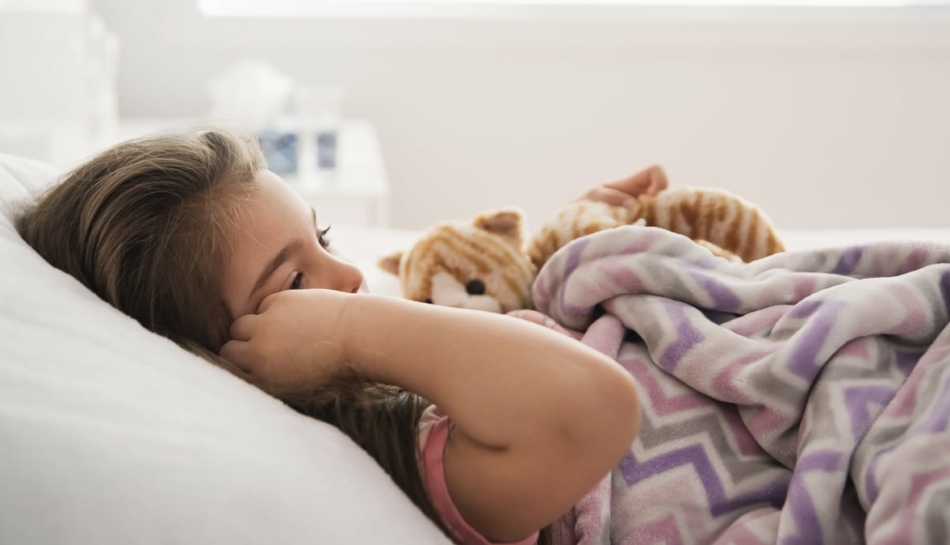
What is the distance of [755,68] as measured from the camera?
2508 mm

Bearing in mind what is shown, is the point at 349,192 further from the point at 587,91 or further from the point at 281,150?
the point at 587,91

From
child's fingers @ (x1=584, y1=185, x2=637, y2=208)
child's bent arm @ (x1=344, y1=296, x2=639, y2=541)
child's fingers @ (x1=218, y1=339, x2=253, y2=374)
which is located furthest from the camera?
child's fingers @ (x1=584, y1=185, x2=637, y2=208)

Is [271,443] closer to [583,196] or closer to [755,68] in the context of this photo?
[583,196]

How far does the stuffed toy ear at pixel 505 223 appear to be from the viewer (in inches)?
39.5

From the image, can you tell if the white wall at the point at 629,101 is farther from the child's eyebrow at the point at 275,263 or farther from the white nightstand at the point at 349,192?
the child's eyebrow at the point at 275,263

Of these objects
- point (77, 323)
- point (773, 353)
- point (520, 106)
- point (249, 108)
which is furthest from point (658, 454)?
point (520, 106)

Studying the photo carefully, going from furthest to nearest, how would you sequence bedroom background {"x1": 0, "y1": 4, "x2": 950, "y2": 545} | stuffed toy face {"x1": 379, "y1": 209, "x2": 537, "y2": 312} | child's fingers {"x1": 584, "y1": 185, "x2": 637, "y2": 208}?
bedroom background {"x1": 0, "y1": 4, "x2": 950, "y2": 545}, child's fingers {"x1": 584, "y1": 185, "x2": 637, "y2": 208}, stuffed toy face {"x1": 379, "y1": 209, "x2": 537, "y2": 312}

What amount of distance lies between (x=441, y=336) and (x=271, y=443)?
0.48ft

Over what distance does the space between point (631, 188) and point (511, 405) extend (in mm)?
598

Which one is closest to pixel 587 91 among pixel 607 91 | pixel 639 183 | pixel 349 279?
pixel 607 91

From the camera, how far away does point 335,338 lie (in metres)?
0.62

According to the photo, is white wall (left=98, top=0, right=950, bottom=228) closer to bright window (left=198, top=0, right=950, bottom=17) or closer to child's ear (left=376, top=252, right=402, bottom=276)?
bright window (left=198, top=0, right=950, bottom=17)

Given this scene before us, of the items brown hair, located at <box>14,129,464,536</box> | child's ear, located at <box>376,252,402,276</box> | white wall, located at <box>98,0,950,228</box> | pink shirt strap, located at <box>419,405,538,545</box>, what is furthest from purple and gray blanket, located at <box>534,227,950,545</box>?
white wall, located at <box>98,0,950,228</box>

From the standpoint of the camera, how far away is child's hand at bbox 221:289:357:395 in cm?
63
